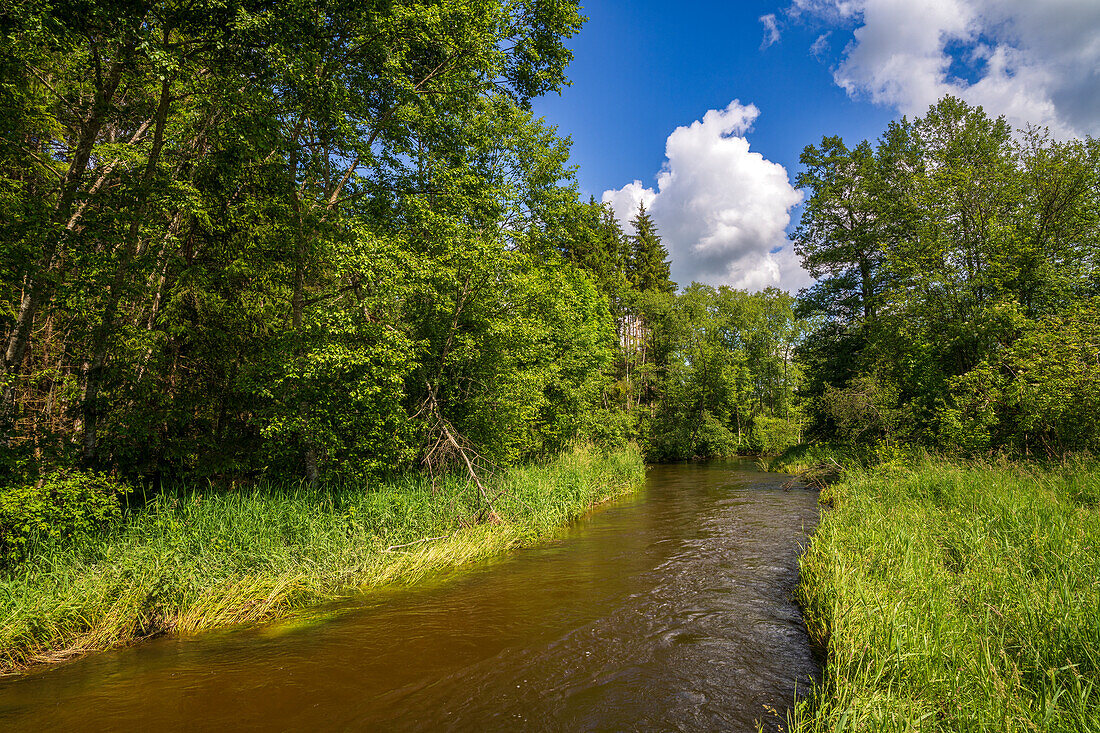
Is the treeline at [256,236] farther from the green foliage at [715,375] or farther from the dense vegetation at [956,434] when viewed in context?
the green foliage at [715,375]

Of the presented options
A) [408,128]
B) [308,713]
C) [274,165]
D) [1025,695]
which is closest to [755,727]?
[1025,695]

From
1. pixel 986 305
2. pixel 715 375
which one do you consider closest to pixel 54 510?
pixel 986 305

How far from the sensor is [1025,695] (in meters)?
3.49

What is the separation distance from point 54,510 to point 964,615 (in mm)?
11625

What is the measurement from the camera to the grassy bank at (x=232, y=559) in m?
5.88

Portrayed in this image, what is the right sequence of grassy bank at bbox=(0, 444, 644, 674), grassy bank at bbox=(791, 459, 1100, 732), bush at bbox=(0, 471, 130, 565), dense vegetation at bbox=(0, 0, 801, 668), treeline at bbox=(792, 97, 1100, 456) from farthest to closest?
treeline at bbox=(792, 97, 1100, 456), dense vegetation at bbox=(0, 0, 801, 668), bush at bbox=(0, 471, 130, 565), grassy bank at bbox=(0, 444, 644, 674), grassy bank at bbox=(791, 459, 1100, 732)

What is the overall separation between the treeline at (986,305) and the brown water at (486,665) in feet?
31.0

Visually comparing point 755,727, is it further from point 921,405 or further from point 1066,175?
point 1066,175

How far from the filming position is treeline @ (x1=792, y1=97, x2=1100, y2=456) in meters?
12.1

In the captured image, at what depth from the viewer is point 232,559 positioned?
7.50 metres

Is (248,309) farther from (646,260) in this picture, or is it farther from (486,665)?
(646,260)

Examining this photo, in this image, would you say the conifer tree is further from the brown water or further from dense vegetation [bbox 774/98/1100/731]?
the brown water

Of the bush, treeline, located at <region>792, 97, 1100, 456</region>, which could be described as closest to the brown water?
the bush

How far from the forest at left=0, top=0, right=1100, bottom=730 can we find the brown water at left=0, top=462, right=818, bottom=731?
0.78 metres
